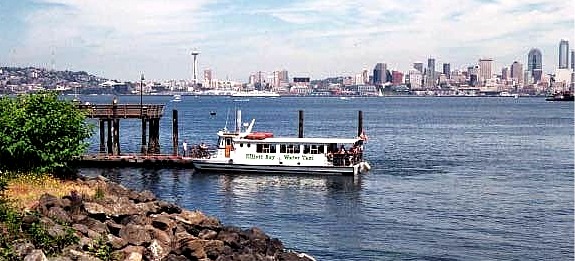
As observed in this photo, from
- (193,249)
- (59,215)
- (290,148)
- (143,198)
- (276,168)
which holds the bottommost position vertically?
(276,168)

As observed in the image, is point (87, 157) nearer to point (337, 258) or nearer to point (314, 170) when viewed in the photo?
point (314, 170)

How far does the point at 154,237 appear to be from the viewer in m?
24.2

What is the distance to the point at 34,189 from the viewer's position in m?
26.3

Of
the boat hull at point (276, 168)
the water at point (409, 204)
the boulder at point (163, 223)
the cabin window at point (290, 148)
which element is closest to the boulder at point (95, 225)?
the boulder at point (163, 223)

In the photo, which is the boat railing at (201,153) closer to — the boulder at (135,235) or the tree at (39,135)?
the tree at (39,135)

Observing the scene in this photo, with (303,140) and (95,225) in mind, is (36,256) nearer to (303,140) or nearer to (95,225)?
(95,225)

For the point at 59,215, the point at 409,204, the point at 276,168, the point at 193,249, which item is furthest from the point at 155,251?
the point at 276,168

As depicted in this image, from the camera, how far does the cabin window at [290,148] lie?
5975 centimetres

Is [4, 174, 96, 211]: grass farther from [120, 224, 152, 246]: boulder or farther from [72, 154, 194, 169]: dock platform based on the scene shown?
[72, 154, 194, 169]: dock platform

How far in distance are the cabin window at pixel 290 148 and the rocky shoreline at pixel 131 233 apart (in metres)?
31.6

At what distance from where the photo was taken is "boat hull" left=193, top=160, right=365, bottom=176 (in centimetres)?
5866

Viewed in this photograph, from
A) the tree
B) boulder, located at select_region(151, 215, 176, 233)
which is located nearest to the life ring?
the tree

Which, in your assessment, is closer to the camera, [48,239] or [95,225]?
[48,239]

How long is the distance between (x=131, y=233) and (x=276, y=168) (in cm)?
3619
